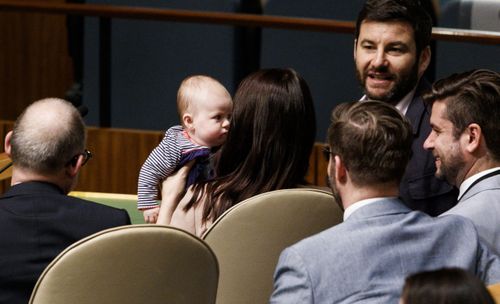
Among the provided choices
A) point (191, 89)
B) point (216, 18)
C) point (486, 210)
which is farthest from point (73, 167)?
point (216, 18)

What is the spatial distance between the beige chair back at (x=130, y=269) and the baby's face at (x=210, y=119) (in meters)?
1.15

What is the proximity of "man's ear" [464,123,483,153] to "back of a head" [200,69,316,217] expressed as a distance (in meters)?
0.44

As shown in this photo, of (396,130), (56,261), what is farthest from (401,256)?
(56,261)

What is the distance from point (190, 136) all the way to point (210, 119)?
0.09m

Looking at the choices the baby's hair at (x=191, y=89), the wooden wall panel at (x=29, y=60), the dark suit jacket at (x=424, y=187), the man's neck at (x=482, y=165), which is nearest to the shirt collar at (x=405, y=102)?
the dark suit jacket at (x=424, y=187)

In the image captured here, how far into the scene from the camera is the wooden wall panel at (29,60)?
19.0ft

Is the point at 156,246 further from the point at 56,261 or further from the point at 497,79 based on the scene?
the point at 497,79

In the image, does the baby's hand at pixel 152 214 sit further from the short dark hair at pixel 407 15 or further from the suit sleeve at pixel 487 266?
the suit sleeve at pixel 487 266

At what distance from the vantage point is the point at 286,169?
269cm

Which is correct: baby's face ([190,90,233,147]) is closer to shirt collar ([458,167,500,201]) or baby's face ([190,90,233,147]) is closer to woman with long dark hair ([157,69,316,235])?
woman with long dark hair ([157,69,316,235])

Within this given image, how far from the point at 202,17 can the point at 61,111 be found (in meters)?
2.92

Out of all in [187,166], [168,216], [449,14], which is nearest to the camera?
[168,216]

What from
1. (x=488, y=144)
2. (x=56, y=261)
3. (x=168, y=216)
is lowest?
(x=168, y=216)

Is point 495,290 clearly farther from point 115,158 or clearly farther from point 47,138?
point 115,158
